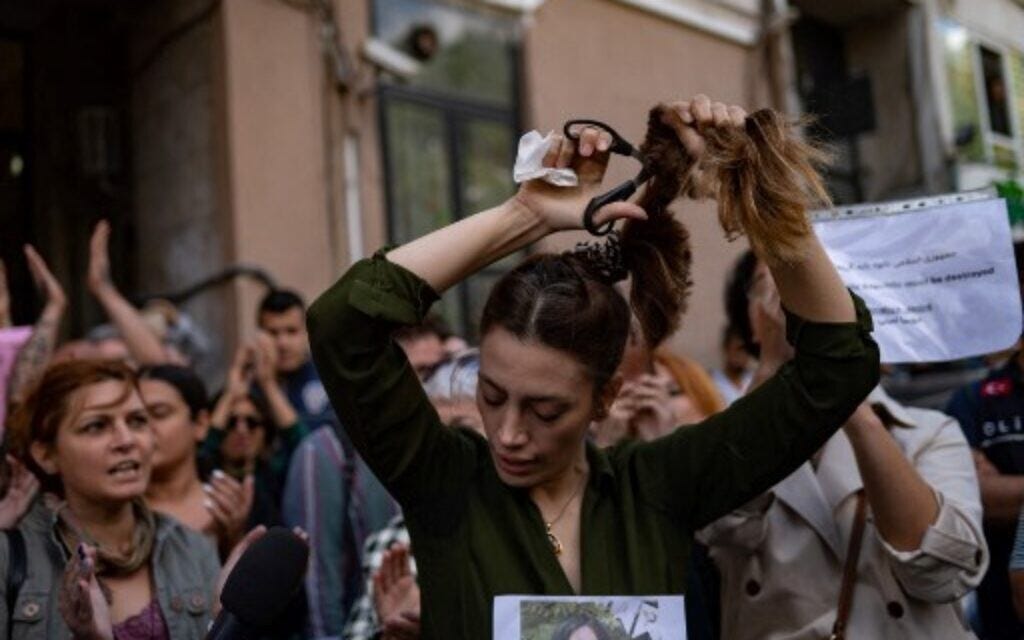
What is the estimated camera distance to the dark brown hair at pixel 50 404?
3.13m

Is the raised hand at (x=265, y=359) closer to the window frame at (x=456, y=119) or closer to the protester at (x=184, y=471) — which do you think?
the protester at (x=184, y=471)

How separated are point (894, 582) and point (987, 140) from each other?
12659mm

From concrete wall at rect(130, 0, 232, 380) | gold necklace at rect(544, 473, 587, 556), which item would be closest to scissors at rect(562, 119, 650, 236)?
gold necklace at rect(544, 473, 587, 556)

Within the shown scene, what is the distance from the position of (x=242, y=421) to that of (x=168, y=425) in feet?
2.65

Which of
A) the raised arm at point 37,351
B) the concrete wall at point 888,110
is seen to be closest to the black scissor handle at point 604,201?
the raised arm at point 37,351

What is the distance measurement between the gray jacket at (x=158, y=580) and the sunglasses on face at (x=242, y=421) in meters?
1.53

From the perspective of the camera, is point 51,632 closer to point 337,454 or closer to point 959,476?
point 337,454

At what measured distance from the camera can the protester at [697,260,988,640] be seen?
2537mm

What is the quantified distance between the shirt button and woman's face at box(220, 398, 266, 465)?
8.22 feet

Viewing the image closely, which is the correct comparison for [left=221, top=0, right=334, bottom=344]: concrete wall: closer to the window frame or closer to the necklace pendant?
the window frame

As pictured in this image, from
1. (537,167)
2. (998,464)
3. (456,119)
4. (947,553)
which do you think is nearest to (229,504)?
(537,167)

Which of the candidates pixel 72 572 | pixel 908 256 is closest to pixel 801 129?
pixel 908 256

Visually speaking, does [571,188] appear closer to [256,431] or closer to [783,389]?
[783,389]

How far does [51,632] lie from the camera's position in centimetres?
277
